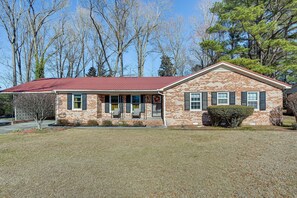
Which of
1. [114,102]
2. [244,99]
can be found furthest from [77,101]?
[244,99]

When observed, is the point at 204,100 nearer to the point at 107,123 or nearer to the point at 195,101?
the point at 195,101

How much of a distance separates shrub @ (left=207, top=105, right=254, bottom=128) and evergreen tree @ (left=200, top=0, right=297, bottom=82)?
8650 mm

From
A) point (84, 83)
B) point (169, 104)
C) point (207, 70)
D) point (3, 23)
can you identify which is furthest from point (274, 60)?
point (3, 23)

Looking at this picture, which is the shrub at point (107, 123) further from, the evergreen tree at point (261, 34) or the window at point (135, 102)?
the evergreen tree at point (261, 34)

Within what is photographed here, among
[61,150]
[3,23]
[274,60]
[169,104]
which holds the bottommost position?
[61,150]

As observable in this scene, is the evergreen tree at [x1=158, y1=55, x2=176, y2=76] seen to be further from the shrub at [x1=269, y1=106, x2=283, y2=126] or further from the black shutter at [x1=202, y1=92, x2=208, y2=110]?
the shrub at [x1=269, y1=106, x2=283, y2=126]

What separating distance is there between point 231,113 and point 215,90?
2.25 metres

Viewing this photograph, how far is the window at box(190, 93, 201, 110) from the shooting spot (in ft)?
46.9

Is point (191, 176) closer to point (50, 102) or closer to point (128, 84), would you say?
point (50, 102)

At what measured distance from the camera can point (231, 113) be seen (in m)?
12.5

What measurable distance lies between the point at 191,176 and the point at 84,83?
15140mm

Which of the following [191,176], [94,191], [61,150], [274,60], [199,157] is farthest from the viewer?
[274,60]

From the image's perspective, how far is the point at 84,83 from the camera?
1766cm

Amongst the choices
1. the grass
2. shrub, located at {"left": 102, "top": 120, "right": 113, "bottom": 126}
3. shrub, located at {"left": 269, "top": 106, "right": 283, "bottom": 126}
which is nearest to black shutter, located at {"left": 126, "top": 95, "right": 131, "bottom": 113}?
shrub, located at {"left": 102, "top": 120, "right": 113, "bottom": 126}
